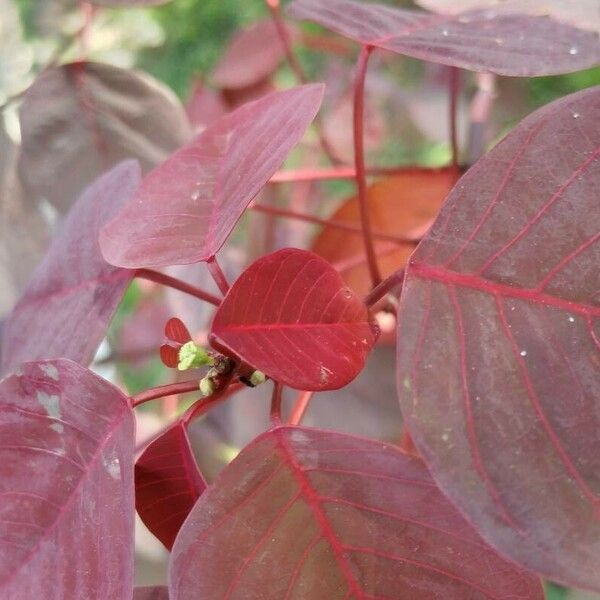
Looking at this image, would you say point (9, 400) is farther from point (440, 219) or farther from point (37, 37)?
point (37, 37)

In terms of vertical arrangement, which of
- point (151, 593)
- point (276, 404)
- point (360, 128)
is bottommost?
point (151, 593)

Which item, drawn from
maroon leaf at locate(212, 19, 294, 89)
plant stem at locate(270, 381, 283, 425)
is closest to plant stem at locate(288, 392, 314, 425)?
plant stem at locate(270, 381, 283, 425)

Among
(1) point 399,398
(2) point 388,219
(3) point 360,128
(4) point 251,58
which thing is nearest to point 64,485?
(1) point 399,398

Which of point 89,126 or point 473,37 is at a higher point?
point 473,37

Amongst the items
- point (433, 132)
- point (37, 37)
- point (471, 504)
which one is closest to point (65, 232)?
point (471, 504)

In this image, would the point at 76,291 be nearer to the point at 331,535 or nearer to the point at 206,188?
the point at 206,188

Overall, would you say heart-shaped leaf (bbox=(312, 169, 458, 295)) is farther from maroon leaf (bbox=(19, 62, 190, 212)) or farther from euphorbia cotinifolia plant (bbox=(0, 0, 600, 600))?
euphorbia cotinifolia plant (bbox=(0, 0, 600, 600))

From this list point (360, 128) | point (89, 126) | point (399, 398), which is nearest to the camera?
point (399, 398)

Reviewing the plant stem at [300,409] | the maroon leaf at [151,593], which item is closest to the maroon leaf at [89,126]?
the plant stem at [300,409]

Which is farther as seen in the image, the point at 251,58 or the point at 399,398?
the point at 251,58
